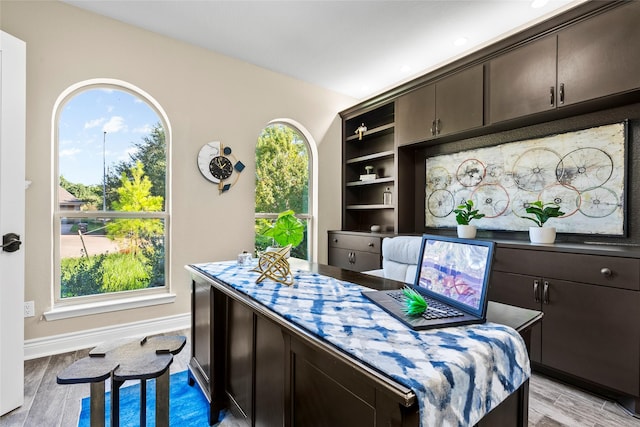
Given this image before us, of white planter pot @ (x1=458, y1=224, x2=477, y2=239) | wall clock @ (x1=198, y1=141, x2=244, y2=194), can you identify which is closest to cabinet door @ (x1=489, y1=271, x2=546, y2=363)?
white planter pot @ (x1=458, y1=224, x2=477, y2=239)

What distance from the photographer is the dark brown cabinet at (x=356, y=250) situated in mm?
3641

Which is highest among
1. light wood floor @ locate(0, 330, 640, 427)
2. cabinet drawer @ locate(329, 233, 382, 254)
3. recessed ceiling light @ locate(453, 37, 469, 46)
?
recessed ceiling light @ locate(453, 37, 469, 46)

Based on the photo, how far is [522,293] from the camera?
233 cm

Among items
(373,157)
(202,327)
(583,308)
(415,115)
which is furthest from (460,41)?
(202,327)

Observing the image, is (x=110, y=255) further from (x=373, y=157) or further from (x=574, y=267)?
(x=574, y=267)

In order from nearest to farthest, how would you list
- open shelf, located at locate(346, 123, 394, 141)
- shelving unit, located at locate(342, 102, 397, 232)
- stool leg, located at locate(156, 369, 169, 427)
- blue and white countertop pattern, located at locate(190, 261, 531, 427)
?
blue and white countertop pattern, located at locate(190, 261, 531, 427), stool leg, located at locate(156, 369, 169, 427), open shelf, located at locate(346, 123, 394, 141), shelving unit, located at locate(342, 102, 397, 232)

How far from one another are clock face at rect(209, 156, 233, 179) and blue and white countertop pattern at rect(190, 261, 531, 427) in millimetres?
2429

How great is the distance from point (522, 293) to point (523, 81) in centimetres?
166

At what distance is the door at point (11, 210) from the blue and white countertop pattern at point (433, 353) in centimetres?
176

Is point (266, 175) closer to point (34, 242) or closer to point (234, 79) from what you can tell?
point (234, 79)

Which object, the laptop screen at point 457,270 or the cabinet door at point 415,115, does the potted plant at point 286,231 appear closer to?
the laptop screen at point 457,270

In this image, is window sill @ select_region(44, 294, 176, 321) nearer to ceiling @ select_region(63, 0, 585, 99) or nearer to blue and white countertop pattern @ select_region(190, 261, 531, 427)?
blue and white countertop pattern @ select_region(190, 261, 531, 427)

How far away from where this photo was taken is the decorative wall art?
2.33m

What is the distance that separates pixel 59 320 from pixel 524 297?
144 inches
